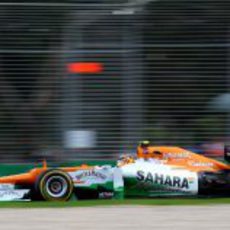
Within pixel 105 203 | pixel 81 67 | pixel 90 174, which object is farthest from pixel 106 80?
pixel 105 203

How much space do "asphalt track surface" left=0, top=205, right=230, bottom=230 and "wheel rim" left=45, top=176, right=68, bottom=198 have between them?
5.49 ft

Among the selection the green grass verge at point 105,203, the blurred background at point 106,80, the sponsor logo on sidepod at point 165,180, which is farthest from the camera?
the blurred background at point 106,80

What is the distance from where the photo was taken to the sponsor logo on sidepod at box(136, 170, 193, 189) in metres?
10.4

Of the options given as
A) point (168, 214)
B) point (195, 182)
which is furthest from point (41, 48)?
point (168, 214)

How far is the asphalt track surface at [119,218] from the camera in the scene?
7.36m

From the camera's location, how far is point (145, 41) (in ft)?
38.5

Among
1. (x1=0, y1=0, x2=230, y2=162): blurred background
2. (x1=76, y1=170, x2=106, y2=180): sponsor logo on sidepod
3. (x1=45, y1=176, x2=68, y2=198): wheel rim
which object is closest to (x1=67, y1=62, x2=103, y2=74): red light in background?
(x1=0, y1=0, x2=230, y2=162): blurred background

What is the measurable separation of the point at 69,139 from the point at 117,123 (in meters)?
0.71

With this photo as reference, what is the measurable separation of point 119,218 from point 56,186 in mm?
2596

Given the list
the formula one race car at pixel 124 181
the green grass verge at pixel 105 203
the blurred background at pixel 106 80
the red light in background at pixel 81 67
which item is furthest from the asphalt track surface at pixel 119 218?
the red light in background at pixel 81 67

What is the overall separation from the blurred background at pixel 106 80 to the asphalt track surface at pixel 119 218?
124 inches

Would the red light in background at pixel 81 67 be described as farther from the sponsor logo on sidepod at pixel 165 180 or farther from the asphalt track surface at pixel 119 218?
the asphalt track surface at pixel 119 218

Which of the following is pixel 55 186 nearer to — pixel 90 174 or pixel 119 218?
pixel 90 174

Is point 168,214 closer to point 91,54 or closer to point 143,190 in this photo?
point 143,190
